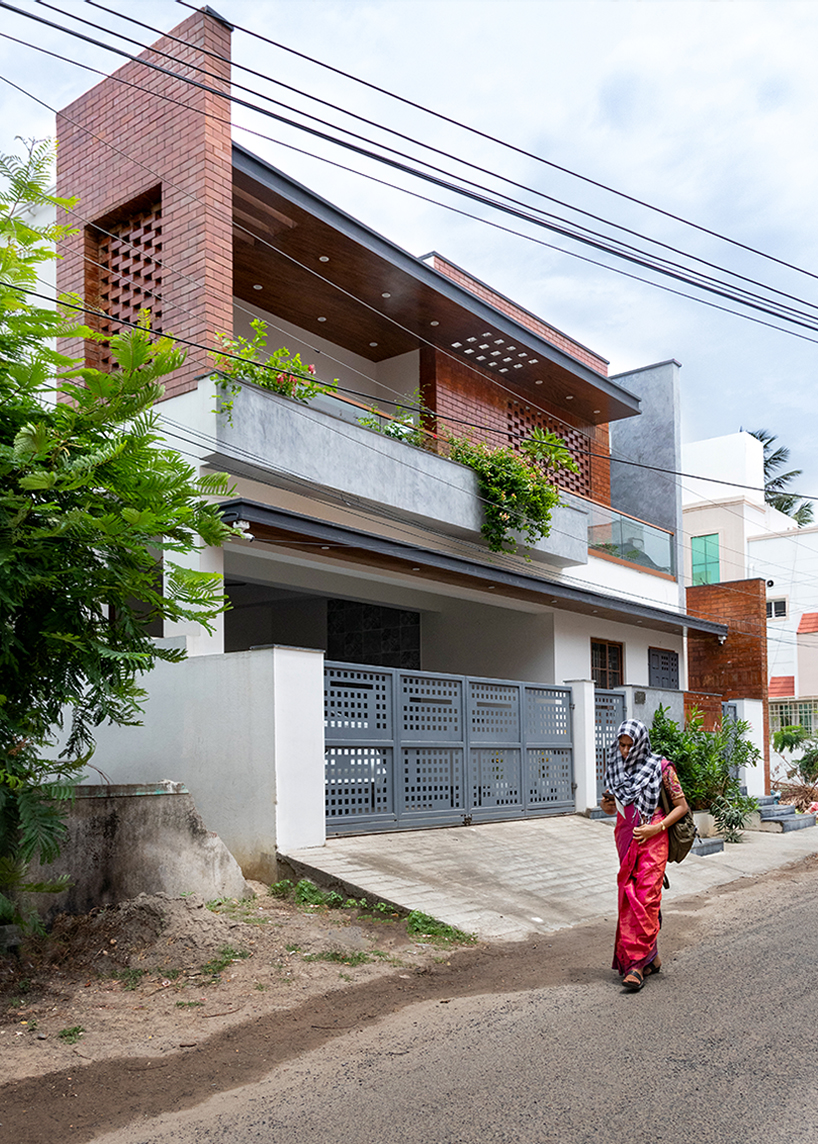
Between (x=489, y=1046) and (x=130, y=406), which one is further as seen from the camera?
(x=130, y=406)

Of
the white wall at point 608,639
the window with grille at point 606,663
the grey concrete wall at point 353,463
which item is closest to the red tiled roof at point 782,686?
the white wall at point 608,639

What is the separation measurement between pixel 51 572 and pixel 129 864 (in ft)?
10.7

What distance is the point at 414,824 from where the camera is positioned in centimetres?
1153

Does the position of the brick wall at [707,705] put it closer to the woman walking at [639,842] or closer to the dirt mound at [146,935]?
the woman walking at [639,842]

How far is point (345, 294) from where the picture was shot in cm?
1547

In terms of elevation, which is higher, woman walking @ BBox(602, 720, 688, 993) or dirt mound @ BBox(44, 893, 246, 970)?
woman walking @ BBox(602, 720, 688, 993)

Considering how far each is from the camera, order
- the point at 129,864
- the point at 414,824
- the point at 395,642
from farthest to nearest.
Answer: the point at 395,642 → the point at 414,824 → the point at 129,864

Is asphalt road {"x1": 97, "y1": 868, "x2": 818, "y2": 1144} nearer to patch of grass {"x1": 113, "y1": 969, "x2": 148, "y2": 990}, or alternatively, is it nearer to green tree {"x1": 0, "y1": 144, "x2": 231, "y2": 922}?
patch of grass {"x1": 113, "y1": 969, "x2": 148, "y2": 990}

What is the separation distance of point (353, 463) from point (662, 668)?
10.7m

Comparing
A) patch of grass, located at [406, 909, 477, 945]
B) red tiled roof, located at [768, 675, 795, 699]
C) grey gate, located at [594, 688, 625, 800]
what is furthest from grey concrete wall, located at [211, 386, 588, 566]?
red tiled roof, located at [768, 675, 795, 699]

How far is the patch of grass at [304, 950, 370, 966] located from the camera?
7316 millimetres

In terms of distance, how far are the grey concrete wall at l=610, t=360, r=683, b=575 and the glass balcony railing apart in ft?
2.45

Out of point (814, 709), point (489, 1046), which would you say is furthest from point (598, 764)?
point (814, 709)

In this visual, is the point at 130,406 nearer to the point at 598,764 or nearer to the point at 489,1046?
the point at 489,1046
